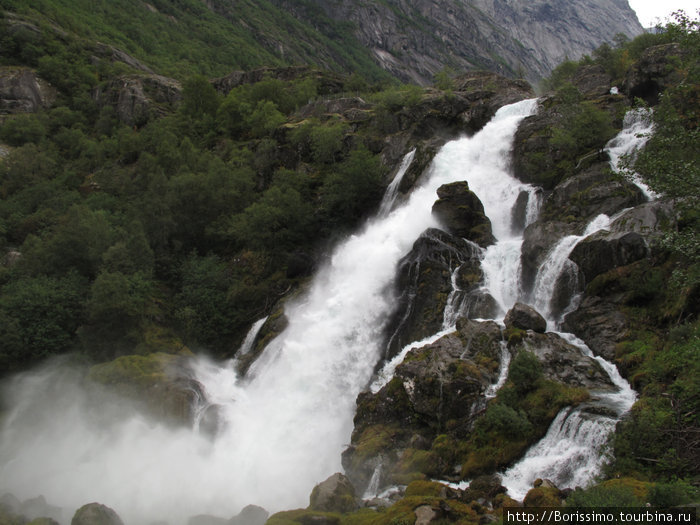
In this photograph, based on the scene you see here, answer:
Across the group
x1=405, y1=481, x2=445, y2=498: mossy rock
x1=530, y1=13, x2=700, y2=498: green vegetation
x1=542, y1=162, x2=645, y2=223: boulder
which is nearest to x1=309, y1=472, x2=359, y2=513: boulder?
x1=405, y1=481, x2=445, y2=498: mossy rock

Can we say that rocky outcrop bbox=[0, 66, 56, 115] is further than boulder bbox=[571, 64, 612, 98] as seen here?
Yes

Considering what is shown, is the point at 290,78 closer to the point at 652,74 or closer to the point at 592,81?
the point at 592,81

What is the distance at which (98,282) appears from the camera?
92.0 ft

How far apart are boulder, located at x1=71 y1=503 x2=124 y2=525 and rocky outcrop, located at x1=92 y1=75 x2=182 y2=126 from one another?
217 ft

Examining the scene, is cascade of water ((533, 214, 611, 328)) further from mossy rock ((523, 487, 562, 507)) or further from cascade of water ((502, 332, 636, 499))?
mossy rock ((523, 487, 562, 507))

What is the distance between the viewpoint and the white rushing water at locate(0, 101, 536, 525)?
19.5m

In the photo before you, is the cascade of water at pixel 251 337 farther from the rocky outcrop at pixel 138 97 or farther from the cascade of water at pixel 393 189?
the rocky outcrop at pixel 138 97

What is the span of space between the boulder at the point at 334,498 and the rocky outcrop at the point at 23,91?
77274 mm

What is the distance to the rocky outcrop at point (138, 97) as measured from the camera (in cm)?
7025

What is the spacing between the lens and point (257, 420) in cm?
2391

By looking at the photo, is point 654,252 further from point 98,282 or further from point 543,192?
point 98,282

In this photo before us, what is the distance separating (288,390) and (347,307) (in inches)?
251

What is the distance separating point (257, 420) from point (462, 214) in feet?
57.4

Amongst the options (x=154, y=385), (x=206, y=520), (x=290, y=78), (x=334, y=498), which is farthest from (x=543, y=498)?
(x=290, y=78)
